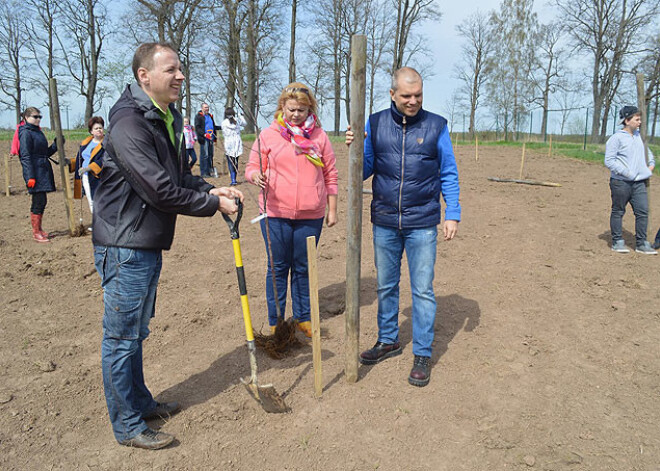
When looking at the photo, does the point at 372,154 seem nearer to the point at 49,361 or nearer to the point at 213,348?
the point at 213,348

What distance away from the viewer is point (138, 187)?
2482 millimetres

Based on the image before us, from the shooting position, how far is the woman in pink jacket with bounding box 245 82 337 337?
Answer: 11.8ft

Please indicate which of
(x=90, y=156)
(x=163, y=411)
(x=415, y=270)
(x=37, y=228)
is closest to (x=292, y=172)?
(x=415, y=270)

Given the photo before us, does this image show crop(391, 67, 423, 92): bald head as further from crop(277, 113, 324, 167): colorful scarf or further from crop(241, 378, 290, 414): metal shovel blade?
crop(241, 378, 290, 414): metal shovel blade

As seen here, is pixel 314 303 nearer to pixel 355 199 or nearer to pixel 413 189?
pixel 355 199

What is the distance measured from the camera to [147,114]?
8.23ft

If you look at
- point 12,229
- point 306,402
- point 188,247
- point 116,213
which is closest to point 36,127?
point 12,229

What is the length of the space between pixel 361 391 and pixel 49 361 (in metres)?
2.54

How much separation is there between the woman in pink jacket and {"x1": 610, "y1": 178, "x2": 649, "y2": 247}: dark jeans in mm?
4886

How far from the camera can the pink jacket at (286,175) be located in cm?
365

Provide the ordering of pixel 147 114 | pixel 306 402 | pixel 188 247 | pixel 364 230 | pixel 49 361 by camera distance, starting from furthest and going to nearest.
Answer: pixel 364 230 → pixel 188 247 → pixel 49 361 → pixel 306 402 → pixel 147 114

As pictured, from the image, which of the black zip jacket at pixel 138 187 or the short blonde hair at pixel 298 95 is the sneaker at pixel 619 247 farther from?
the black zip jacket at pixel 138 187

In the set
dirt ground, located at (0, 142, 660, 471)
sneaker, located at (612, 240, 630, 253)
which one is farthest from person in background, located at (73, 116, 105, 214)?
sneaker, located at (612, 240, 630, 253)

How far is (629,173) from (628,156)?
227 millimetres
